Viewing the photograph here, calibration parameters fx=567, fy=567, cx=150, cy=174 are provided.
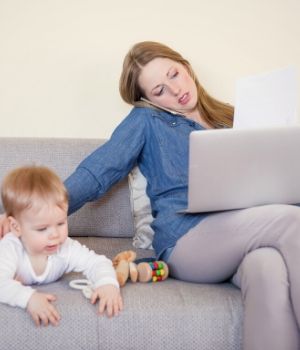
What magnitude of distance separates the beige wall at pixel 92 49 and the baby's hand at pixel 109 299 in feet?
2.99

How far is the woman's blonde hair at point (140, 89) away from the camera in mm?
1761

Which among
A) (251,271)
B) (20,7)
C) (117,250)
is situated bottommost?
(117,250)

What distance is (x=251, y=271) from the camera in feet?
4.14

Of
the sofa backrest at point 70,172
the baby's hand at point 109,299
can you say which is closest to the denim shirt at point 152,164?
the sofa backrest at point 70,172

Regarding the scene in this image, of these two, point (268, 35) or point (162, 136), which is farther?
point (268, 35)

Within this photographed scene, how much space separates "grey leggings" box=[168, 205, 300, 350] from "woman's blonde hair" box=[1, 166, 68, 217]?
1.18ft

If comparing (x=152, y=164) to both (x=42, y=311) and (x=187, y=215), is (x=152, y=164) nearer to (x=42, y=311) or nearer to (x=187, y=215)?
(x=187, y=215)

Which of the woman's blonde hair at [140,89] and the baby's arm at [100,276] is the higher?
the woman's blonde hair at [140,89]

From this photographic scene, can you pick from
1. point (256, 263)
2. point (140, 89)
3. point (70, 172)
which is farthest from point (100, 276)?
point (140, 89)

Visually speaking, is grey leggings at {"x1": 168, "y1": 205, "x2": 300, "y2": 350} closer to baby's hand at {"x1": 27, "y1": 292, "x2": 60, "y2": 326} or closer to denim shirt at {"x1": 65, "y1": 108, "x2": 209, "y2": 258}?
denim shirt at {"x1": 65, "y1": 108, "x2": 209, "y2": 258}

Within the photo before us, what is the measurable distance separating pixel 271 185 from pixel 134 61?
66 centimetres

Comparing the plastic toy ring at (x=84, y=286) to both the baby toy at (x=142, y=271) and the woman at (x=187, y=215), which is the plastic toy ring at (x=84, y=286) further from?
the woman at (x=187, y=215)

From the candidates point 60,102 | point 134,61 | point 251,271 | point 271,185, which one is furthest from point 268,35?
point 251,271

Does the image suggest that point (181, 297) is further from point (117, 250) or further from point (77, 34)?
point (77, 34)
